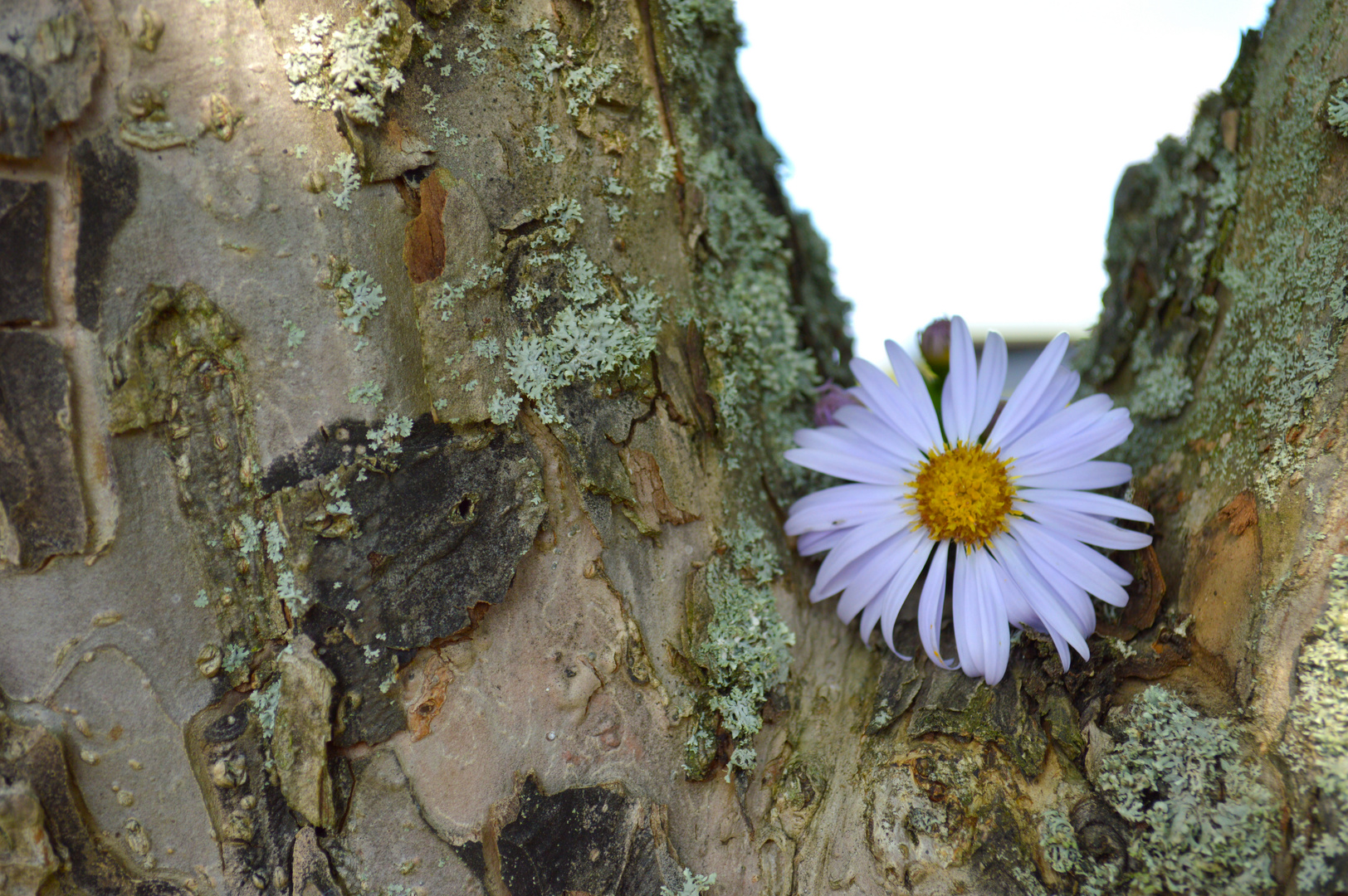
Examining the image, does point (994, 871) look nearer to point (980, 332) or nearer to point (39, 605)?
point (39, 605)

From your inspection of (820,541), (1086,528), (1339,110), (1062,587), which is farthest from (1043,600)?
(1339,110)

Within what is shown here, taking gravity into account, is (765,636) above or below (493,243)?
below

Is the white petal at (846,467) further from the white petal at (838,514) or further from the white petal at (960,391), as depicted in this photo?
the white petal at (960,391)

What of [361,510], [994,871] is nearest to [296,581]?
[361,510]

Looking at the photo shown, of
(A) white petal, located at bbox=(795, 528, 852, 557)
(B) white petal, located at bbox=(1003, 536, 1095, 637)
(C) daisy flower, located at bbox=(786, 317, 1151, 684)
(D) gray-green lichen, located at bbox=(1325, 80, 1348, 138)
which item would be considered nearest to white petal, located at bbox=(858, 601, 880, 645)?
(C) daisy flower, located at bbox=(786, 317, 1151, 684)

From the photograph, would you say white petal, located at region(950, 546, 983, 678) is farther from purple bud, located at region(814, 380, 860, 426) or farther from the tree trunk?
purple bud, located at region(814, 380, 860, 426)

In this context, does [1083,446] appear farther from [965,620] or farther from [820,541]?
[820,541]

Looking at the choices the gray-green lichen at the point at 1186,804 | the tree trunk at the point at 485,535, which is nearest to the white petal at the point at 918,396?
the tree trunk at the point at 485,535
